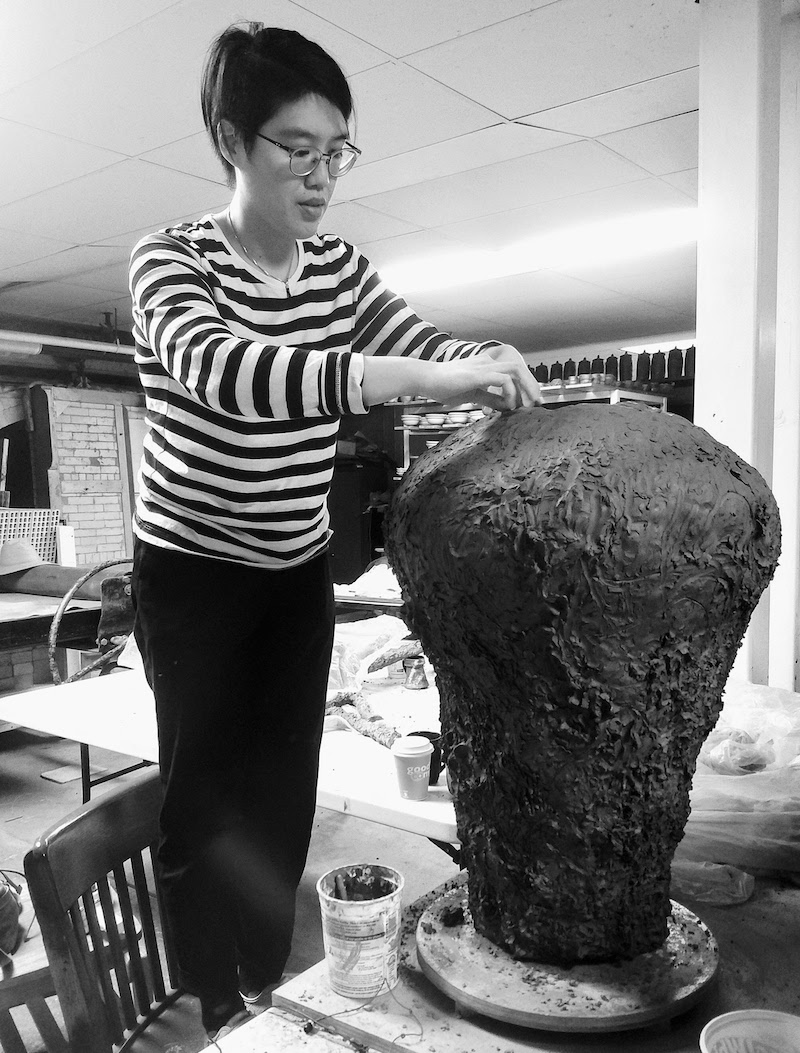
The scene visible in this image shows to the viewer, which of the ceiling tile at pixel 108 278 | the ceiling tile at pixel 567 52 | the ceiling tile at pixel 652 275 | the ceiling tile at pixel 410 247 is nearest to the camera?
the ceiling tile at pixel 567 52

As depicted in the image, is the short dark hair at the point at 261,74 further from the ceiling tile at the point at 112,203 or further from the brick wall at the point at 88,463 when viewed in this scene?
the brick wall at the point at 88,463

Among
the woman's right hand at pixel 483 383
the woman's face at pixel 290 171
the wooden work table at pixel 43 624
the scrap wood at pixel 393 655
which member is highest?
the woman's face at pixel 290 171

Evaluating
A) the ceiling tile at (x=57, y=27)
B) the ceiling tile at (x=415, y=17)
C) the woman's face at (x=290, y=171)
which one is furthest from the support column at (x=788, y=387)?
the woman's face at (x=290, y=171)

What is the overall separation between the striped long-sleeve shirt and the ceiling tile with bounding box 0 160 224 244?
281 centimetres

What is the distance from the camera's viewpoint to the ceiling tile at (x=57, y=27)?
7.99 ft

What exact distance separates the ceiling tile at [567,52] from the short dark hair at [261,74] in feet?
5.65

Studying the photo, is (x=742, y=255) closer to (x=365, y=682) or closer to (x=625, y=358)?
(x=365, y=682)

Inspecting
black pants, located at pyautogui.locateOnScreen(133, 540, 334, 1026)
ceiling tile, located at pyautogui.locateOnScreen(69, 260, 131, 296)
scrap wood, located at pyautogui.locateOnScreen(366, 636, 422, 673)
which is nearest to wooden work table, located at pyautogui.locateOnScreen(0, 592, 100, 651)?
scrap wood, located at pyautogui.locateOnScreen(366, 636, 422, 673)

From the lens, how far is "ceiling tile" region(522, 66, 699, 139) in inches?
115

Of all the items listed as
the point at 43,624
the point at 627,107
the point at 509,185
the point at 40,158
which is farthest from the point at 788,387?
the point at 43,624

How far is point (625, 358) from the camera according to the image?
7223 mm

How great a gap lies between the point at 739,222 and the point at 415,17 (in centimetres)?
115

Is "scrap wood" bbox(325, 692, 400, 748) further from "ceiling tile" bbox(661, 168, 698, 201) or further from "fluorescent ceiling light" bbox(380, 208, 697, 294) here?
"fluorescent ceiling light" bbox(380, 208, 697, 294)

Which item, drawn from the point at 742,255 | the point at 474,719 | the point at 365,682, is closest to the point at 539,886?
the point at 474,719
